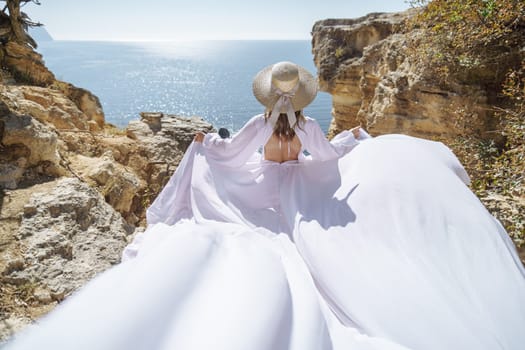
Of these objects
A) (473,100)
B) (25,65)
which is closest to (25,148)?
(25,65)

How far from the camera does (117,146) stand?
4312mm

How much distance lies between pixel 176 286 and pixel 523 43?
20.2 ft

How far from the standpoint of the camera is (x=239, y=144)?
124 inches

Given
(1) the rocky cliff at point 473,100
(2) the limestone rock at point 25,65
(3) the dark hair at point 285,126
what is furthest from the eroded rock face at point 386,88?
(2) the limestone rock at point 25,65

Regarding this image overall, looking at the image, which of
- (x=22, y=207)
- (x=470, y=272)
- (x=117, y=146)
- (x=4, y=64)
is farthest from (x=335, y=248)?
(x=4, y=64)

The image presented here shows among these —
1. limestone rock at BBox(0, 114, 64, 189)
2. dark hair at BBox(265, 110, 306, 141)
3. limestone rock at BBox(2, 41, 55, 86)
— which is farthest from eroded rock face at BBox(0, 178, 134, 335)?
limestone rock at BBox(2, 41, 55, 86)

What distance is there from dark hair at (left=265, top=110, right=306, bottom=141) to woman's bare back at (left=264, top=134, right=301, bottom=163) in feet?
0.12

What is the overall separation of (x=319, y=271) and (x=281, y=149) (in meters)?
1.62

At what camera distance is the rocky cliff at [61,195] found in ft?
6.70

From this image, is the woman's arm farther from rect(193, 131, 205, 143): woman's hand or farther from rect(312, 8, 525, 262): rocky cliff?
rect(312, 8, 525, 262): rocky cliff

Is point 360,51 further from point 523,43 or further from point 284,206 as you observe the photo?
point 284,206

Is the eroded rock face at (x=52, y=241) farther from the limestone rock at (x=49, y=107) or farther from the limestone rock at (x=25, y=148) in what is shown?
the limestone rock at (x=49, y=107)

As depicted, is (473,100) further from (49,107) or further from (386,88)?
(49,107)

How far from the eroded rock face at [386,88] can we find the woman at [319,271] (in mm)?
3384
